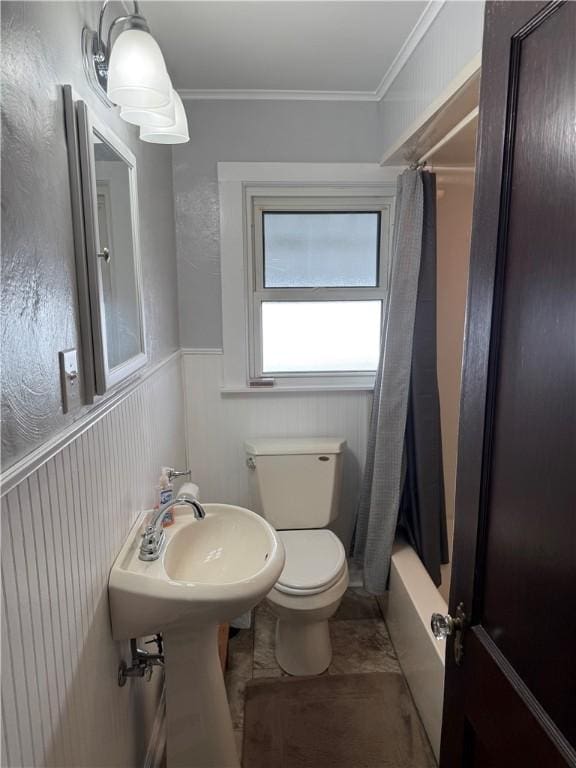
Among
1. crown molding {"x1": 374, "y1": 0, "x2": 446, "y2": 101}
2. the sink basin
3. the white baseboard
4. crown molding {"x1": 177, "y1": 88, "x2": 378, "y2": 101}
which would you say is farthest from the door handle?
crown molding {"x1": 177, "y1": 88, "x2": 378, "y2": 101}

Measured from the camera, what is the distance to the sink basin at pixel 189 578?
1074 millimetres

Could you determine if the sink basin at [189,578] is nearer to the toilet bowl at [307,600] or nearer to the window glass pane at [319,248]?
the toilet bowl at [307,600]

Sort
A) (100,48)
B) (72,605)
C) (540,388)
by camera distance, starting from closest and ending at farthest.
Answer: (540,388)
(72,605)
(100,48)

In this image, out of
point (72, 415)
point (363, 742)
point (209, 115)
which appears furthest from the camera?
point (209, 115)

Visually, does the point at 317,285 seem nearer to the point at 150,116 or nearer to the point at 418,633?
the point at 150,116

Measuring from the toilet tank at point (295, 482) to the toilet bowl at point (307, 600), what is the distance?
0.15m

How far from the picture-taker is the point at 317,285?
2271mm

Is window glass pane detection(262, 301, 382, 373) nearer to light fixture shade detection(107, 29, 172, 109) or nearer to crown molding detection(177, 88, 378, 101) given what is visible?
crown molding detection(177, 88, 378, 101)

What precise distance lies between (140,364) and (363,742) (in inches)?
57.5

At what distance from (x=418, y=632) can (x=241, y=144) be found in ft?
7.00

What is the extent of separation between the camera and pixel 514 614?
724 millimetres

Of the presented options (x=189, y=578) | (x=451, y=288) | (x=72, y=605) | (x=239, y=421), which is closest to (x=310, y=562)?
(x=189, y=578)

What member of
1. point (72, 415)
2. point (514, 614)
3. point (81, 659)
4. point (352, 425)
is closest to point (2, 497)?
point (72, 415)

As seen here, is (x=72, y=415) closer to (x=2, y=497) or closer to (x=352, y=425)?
(x=2, y=497)
